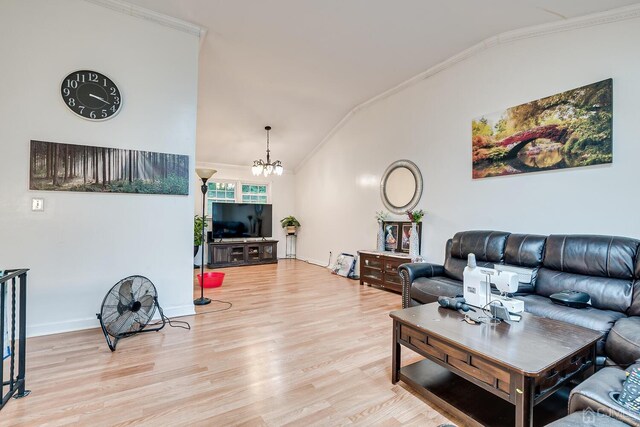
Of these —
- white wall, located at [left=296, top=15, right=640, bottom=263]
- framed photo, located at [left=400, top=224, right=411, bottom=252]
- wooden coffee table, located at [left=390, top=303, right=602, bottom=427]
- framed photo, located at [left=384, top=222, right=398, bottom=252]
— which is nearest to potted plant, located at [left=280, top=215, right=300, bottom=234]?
white wall, located at [left=296, top=15, right=640, bottom=263]

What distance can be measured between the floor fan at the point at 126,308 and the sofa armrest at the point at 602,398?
122 inches

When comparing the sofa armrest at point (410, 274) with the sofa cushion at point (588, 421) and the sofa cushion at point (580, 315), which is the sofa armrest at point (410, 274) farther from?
the sofa cushion at point (588, 421)

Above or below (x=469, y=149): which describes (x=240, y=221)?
below

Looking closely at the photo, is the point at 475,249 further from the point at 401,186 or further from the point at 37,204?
the point at 37,204

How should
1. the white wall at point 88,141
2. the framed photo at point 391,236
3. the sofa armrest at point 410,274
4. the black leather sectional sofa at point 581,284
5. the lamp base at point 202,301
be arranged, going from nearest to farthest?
the black leather sectional sofa at point 581,284 → the white wall at point 88,141 → the sofa armrest at point 410,274 → the lamp base at point 202,301 → the framed photo at point 391,236

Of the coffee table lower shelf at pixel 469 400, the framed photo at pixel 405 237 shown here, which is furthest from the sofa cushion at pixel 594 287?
the framed photo at pixel 405 237

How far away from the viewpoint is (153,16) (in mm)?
3213

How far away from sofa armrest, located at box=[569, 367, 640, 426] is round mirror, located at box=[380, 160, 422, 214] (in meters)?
3.41

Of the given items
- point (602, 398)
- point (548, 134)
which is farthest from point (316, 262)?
point (602, 398)

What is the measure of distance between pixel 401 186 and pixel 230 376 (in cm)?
371

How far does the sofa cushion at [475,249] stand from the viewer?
3186mm

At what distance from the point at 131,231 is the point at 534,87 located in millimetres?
4628

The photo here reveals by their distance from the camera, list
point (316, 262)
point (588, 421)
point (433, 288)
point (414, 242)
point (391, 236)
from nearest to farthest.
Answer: point (588, 421), point (433, 288), point (414, 242), point (391, 236), point (316, 262)

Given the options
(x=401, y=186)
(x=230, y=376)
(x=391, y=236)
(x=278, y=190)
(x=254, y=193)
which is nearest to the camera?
(x=230, y=376)
